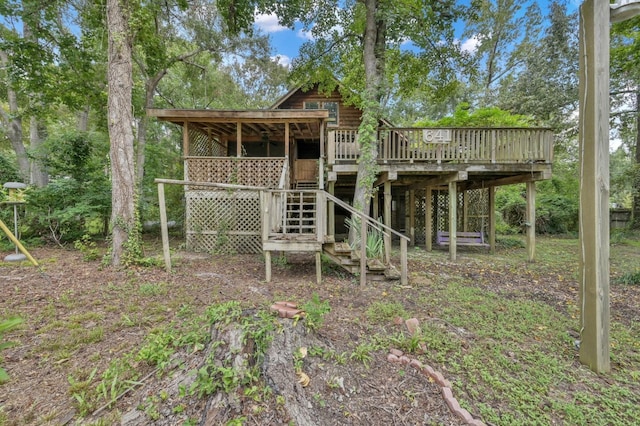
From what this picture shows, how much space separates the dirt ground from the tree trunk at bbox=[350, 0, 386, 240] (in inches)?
89.0

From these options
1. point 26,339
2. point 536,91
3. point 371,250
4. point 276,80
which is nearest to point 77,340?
point 26,339

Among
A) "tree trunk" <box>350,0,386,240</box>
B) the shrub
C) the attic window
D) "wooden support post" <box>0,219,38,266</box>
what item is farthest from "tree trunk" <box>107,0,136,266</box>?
the attic window

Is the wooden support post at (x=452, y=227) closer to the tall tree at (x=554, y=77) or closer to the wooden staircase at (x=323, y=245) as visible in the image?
the wooden staircase at (x=323, y=245)

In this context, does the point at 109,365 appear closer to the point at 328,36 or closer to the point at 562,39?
the point at 328,36

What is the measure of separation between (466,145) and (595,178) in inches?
216

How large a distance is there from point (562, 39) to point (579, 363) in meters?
17.4

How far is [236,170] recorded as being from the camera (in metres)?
8.13

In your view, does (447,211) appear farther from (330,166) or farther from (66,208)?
(66,208)

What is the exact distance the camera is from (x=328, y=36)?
8.77 metres

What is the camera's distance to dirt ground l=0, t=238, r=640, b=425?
191cm

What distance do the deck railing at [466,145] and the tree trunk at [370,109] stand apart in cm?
76

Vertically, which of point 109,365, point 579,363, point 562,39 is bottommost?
point 579,363

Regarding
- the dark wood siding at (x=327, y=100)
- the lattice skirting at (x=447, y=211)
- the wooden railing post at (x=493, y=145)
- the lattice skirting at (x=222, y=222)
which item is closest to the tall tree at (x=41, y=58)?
the lattice skirting at (x=222, y=222)

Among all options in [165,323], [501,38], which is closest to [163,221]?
[165,323]
